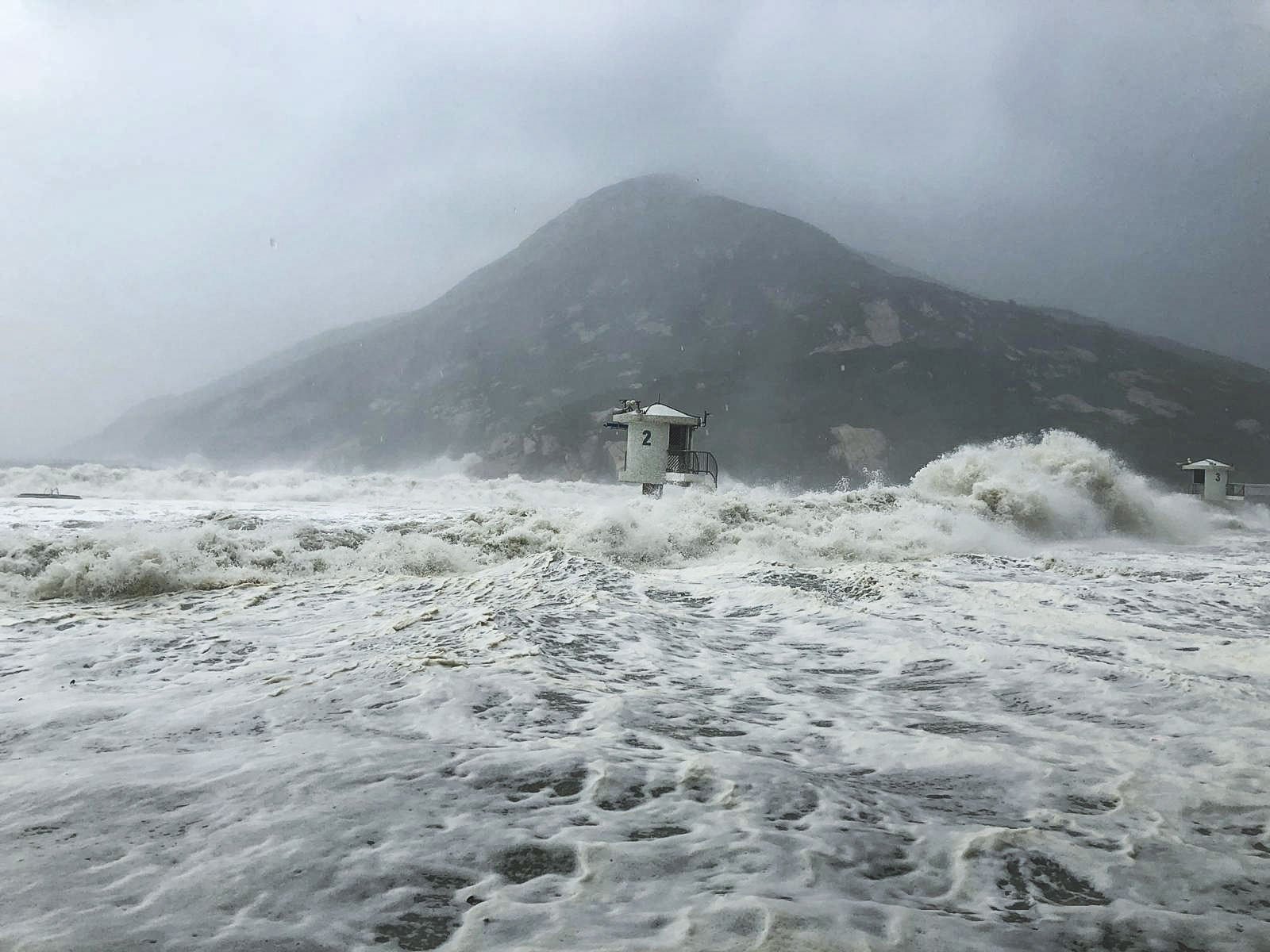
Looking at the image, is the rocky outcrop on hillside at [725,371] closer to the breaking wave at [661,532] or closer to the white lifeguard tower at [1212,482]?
the white lifeguard tower at [1212,482]

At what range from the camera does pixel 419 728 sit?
147 inches

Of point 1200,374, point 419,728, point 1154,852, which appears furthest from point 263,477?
point 1200,374

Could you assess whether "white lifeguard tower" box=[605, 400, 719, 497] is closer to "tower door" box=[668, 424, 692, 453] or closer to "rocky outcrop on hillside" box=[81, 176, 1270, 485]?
"tower door" box=[668, 424, 692, 453]

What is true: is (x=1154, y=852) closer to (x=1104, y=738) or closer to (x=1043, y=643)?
(x=1104, y=738)

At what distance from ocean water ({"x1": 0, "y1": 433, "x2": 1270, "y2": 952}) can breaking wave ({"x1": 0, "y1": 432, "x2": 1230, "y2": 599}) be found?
5.1 inches

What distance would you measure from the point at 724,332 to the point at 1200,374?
6806 centimetres

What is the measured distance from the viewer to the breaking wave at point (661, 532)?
859 cm

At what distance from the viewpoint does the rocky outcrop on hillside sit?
8894cm

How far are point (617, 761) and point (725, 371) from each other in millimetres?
104144

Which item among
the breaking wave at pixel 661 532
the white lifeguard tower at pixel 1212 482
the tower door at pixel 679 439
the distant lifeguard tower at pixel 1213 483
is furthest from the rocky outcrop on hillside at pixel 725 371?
the breaking wave at pixel 661 532

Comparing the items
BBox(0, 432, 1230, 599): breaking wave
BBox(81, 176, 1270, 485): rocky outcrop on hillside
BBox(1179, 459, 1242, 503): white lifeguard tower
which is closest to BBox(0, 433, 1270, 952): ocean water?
BBox(0, 432, 1230, 599): breaking wave

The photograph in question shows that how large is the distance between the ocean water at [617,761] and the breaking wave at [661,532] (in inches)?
5.1

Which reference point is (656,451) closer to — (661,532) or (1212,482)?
(661,532)

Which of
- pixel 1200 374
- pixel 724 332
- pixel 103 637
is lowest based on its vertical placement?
pixel 103 637
